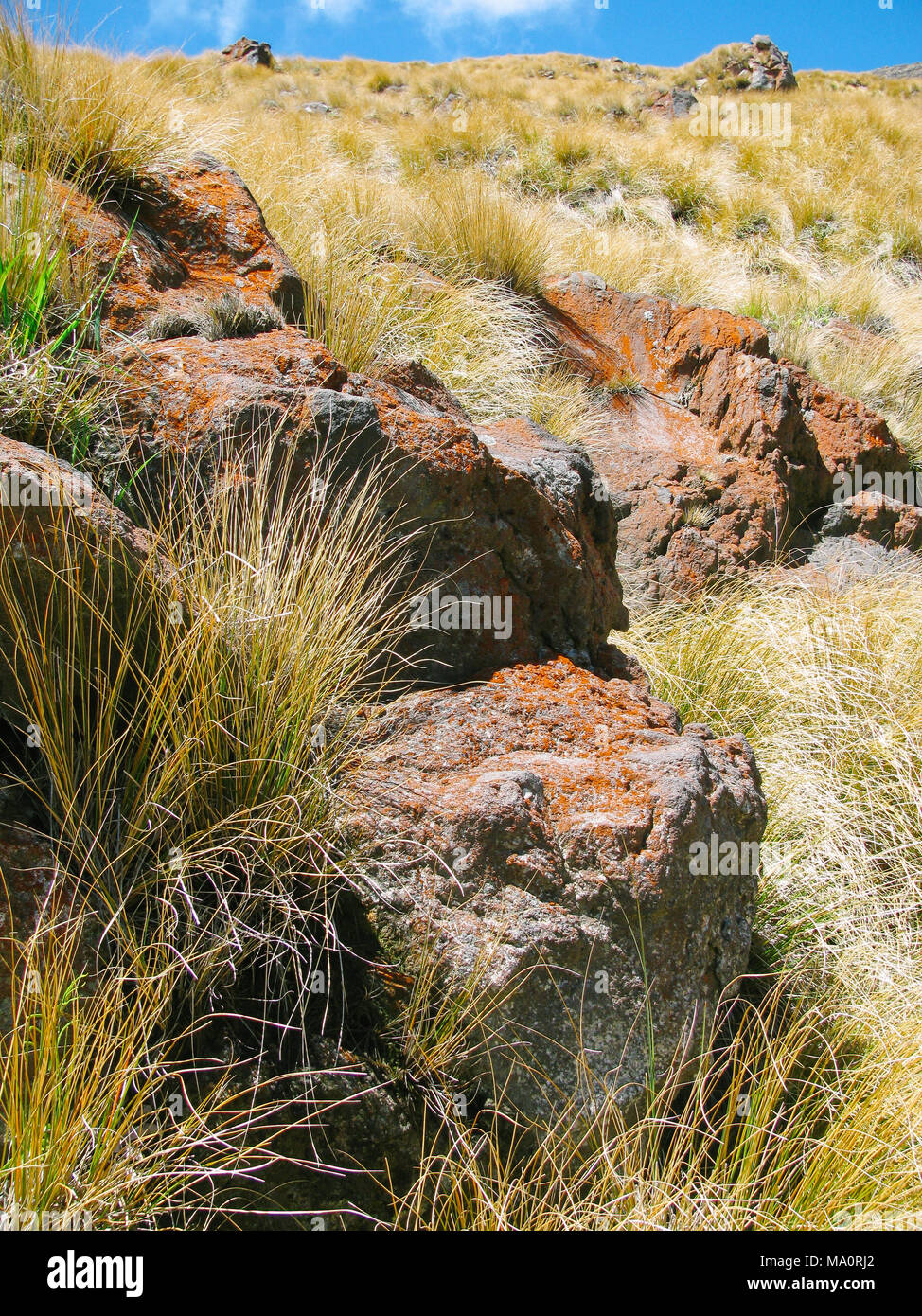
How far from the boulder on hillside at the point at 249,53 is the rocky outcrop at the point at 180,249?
1625 centimetres

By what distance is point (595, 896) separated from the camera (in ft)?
6.42

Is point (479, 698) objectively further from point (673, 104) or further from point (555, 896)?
point (673, 104)

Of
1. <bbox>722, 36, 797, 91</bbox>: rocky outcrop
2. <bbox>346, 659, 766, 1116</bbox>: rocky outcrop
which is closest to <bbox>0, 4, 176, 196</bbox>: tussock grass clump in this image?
<bbox>346, 659, 766, 1116</bbox>: rocky outcrop

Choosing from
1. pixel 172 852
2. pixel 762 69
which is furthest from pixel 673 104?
pixel 172 852

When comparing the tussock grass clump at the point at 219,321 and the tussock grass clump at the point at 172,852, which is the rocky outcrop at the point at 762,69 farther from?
the tussock grass clump at the point at 172,852

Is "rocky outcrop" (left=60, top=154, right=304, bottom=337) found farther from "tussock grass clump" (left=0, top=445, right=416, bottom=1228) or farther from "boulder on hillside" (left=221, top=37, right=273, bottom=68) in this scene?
"boulder on hillside" (left=221, top=37, right=273, bottom=68)

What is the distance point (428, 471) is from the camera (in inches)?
103

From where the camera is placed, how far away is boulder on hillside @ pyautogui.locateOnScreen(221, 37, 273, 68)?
16.7 metres

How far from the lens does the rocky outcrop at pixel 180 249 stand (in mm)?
2768

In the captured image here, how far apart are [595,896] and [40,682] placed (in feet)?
4.06

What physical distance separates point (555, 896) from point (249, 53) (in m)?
19.6

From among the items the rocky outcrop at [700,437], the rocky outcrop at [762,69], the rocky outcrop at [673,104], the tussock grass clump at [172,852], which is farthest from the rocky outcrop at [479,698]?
the rocky outcrop at [762,69]

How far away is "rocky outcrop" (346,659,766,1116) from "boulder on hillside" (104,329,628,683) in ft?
1.62

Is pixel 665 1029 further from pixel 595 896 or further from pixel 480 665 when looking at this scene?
pixel 480 665
